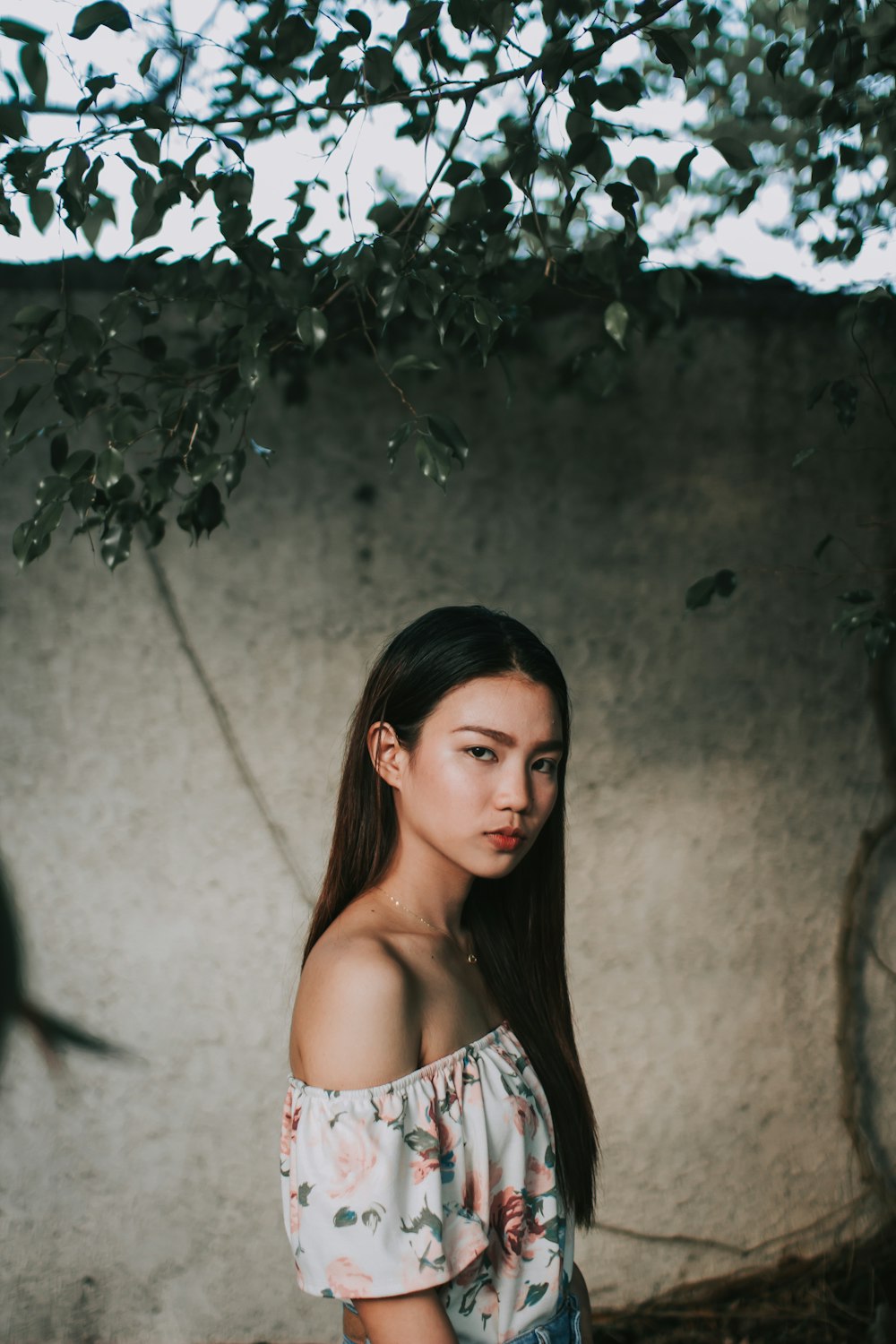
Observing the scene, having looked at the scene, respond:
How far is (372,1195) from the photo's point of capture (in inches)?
39.3

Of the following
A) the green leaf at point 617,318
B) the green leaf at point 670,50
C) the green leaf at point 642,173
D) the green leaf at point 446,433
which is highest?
the green leaf at point 670,50

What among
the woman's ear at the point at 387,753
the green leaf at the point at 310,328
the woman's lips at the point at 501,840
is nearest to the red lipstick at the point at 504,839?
the woman's lips at the point at 501,840

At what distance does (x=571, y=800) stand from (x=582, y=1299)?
1.07 metres

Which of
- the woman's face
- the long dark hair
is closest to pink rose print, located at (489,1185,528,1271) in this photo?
the long dark hair

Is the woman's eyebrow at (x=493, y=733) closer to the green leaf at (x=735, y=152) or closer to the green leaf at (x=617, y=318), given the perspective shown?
the green leaf at (x=617, y=318)

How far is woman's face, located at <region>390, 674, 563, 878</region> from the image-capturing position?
3.82ft

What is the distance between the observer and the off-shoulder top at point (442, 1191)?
1.00m

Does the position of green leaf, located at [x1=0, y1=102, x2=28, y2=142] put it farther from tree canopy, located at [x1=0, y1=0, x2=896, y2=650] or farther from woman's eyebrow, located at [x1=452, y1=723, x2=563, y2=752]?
woman's eyebrow, located at [x1=452, y1=723, x2=563, y2=752]

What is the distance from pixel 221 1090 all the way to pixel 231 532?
1159 mm

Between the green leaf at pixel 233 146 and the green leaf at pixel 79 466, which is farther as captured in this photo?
the green leaf at pixel 79 466

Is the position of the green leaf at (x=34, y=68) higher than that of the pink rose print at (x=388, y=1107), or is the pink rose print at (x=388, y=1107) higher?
the green leaf at (x=34, y=68)

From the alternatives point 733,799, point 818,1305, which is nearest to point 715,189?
point 733,799

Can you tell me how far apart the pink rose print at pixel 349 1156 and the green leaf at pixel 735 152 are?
4.26ft

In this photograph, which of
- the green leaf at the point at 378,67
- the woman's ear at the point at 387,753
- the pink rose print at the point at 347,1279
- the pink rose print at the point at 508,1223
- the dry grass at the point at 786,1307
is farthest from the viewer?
the dry grass at the point at 786,1307
